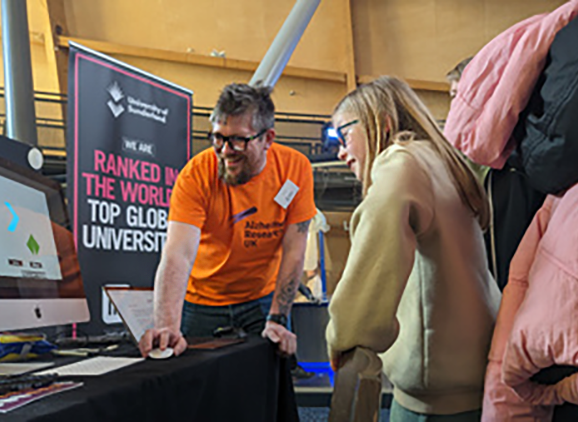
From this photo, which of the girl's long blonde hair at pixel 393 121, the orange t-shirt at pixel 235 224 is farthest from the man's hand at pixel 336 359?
the orange t-shirt at pixel 235 224

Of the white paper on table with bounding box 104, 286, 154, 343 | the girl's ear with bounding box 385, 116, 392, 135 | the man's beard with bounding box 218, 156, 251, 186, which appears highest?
the girl's ear with bounding box 385, 116, 392, 135

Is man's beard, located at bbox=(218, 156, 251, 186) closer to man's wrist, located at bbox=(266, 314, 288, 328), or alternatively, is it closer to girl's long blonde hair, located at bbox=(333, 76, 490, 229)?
man's wrist, located at bbox=(266, 314, 288, 328)

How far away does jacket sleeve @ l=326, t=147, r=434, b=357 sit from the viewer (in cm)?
92

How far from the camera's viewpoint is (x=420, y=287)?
107 cm

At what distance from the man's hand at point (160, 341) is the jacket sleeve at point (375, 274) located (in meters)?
0.47

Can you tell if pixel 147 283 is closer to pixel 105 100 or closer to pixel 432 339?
pixel 105 100

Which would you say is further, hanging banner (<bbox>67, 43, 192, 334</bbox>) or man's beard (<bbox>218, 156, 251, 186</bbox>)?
hanging banner (<bbox>67, 43, 192, 334</bbox>)

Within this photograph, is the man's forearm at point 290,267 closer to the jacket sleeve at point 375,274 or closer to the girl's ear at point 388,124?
the girl's ear at point 388,124

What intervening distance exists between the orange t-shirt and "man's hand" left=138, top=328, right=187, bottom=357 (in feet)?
2.13

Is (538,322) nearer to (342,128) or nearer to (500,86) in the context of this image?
(500,86)

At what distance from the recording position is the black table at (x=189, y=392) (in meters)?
Result: 0.75

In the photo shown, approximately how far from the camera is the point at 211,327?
208 cm

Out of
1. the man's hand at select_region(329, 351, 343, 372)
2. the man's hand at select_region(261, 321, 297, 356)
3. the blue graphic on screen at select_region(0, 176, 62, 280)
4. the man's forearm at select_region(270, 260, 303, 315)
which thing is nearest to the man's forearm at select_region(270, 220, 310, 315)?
the man's forearm at select_region(270, 260, 303, 315)

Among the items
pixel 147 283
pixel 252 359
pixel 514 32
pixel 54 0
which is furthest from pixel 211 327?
pixel 54 0
